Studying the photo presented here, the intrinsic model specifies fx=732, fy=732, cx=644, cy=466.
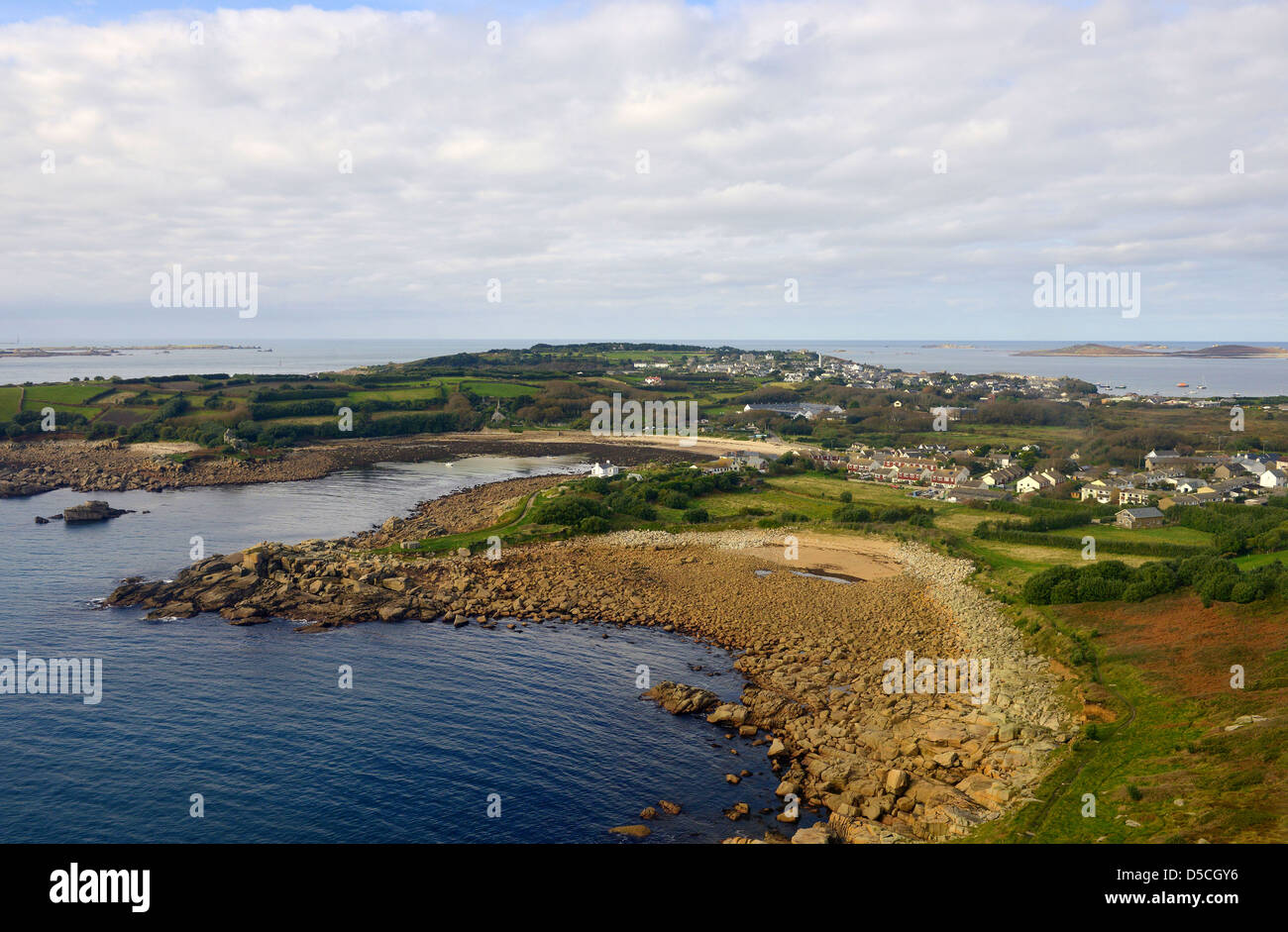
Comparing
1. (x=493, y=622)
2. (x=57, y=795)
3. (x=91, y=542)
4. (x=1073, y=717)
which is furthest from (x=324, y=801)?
(x=91, y=542)

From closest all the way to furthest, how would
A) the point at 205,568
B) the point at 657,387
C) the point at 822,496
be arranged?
the point at 205,568
the point at 822,496
the point at 657,387

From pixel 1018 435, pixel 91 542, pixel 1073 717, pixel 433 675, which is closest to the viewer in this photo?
pixel 1073 717

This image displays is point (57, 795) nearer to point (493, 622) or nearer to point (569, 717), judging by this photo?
point (569, 717)

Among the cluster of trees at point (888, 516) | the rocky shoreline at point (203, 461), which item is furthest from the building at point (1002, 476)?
the rocky shoreline at point (203, 461)

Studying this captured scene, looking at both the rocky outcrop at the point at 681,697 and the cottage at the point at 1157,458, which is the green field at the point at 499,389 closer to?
the cottage at the point at 1157,458

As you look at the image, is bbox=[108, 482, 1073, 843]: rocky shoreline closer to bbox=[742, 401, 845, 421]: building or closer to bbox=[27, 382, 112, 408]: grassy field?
bbox=[742, 401, 845, 421]: building

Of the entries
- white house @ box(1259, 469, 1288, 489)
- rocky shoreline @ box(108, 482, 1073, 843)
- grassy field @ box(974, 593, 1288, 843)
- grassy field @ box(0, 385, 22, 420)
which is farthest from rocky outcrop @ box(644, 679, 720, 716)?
grassy field @ box(0, 385, 22, 420)
